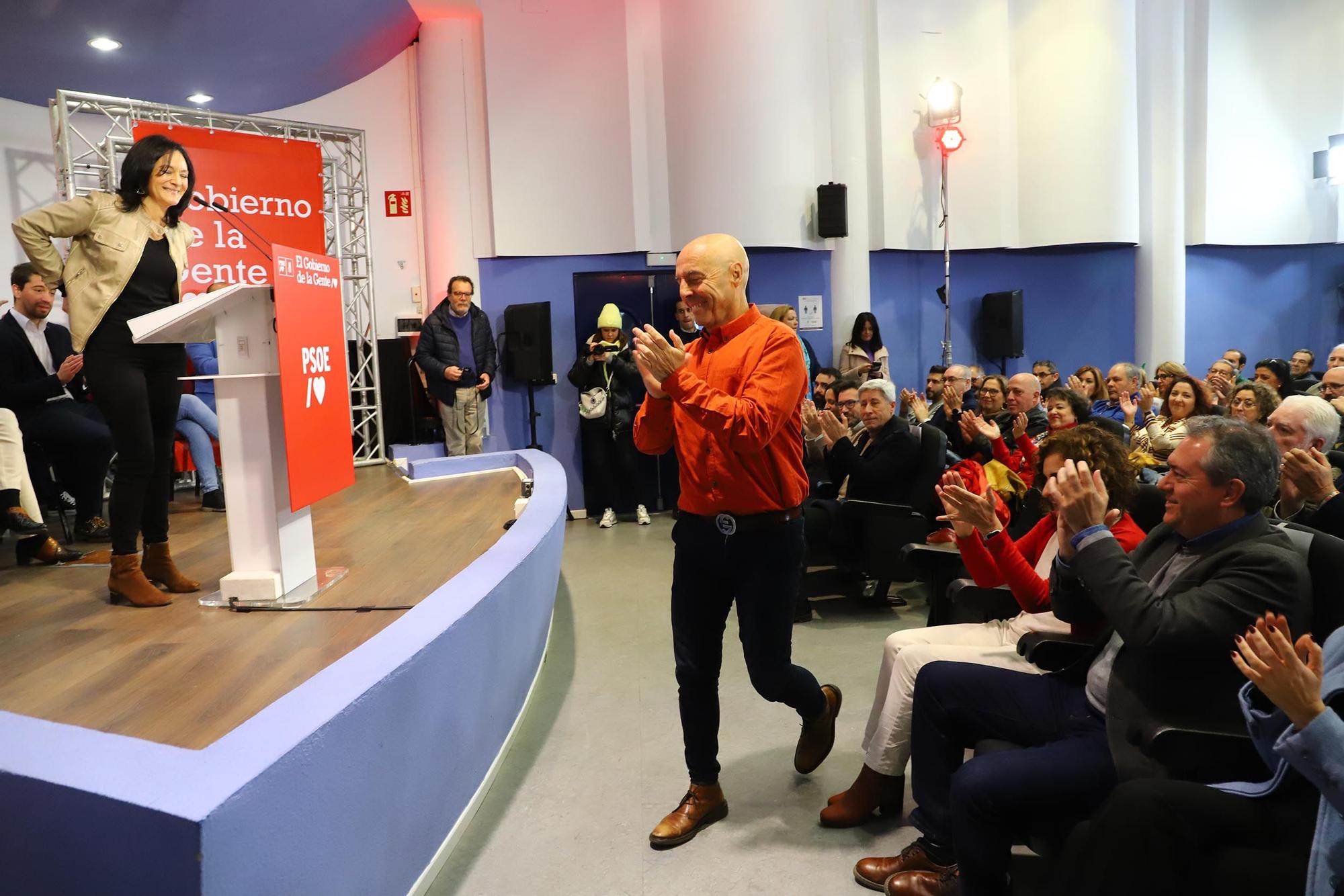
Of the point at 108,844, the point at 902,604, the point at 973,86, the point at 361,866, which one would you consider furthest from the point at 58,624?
the point at 973,86

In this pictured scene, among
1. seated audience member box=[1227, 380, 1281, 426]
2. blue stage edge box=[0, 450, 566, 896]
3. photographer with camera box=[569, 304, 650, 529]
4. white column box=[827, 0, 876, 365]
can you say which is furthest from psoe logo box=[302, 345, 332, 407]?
white column box=[827, 0, 876, 365]

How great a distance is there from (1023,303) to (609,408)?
14.2ft

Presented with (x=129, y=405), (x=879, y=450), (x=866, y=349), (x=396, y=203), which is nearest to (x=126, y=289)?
(x=129, y=405)

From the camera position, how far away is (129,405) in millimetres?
2885

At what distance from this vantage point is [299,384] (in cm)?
283

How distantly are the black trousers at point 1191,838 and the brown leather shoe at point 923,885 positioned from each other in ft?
1.82

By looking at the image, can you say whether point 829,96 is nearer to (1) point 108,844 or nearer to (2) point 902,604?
(2) point 902,604

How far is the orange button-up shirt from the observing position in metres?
2.14

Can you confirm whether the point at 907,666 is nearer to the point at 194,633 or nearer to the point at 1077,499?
the point at 1077,499

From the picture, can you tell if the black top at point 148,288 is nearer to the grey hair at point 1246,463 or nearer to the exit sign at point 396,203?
the grey hair at point 1246,463

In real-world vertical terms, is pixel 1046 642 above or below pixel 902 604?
above

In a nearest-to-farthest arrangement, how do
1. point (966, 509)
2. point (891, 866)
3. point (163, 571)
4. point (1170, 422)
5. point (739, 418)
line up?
1. point (739, 418)
2. point (891, 866)
3. point (966, 509)
4. point (163, 571)
5. point (1170, 422)

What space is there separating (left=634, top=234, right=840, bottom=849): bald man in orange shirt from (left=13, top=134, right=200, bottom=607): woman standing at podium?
162 cm

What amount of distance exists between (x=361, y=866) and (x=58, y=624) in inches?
63.5
